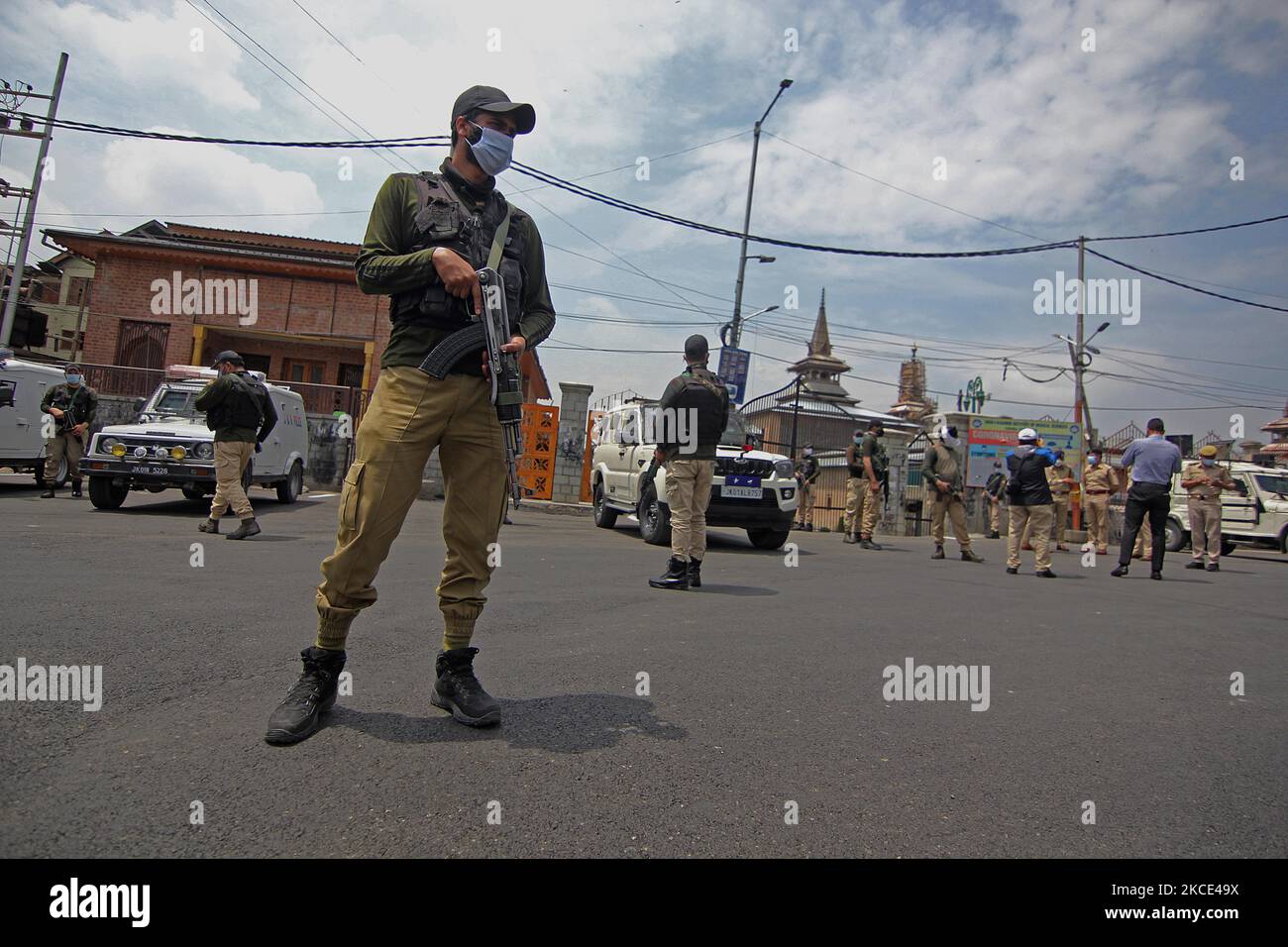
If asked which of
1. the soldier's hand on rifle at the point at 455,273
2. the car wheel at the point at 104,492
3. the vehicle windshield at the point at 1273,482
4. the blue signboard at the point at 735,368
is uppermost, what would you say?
the blue signboard at the point at 735,368

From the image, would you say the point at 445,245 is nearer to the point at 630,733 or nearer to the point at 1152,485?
the point at 630,733

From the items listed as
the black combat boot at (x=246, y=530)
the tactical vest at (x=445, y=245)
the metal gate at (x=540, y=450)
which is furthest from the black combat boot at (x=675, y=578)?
the metal gate at (x=540, y=450)

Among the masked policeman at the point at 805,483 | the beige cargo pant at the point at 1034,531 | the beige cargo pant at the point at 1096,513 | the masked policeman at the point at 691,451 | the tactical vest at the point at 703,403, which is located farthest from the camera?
the masked policeman at the point at 805,483

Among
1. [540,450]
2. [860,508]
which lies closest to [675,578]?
[860,508]

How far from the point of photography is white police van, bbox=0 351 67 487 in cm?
1171

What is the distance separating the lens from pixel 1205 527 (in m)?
11.4

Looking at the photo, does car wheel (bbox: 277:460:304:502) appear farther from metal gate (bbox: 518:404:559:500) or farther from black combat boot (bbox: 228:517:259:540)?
metal gate (bbox: 518:404:559:500)

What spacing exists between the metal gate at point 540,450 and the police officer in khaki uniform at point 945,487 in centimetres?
921

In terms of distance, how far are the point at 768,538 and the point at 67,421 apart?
10532 millimetres

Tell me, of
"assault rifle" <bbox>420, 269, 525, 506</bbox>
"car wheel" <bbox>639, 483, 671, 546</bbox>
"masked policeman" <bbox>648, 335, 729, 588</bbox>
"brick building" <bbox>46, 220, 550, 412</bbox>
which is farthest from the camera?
"brick building" <bbox>46, 220, 550, 412</bbox>

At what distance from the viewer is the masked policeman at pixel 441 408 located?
264 cm

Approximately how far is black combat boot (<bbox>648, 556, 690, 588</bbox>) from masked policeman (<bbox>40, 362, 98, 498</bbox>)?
10.2m

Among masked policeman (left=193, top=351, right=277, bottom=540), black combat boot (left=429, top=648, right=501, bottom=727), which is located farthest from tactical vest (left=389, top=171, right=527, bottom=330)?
masked policeman (left=193, top=351, right=277, bottom=540)

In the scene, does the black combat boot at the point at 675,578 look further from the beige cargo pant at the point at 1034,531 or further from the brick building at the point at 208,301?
the brick building at the point at 208,301
